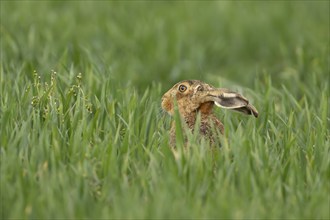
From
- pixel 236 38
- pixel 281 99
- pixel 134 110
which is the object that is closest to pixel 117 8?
pixel 236 38

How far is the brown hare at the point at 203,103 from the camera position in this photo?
16.7 ft

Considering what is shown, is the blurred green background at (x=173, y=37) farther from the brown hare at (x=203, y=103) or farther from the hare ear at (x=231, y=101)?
the hare ear at (x=231, y=101)

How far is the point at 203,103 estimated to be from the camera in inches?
208

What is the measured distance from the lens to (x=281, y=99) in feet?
22.2

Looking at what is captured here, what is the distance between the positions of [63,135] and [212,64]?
13.9 ft

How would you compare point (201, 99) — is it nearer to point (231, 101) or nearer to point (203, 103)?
point (203, 103)

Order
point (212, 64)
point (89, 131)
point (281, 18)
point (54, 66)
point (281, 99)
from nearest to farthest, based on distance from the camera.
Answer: point (89, 131), point (281, 99), point (54, 66), point (212, 64), point (281, 18)

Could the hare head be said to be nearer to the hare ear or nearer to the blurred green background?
the hare ear

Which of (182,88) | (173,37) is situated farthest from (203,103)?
(173,37)

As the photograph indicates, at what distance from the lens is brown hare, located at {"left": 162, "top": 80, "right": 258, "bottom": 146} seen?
5.09m

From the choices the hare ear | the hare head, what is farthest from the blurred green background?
the hare ear

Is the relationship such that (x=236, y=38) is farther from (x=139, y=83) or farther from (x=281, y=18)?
(x=139, y=83)

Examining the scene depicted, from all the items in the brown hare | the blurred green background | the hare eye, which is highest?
the blurred green background

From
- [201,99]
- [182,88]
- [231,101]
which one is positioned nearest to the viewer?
[231,101]
